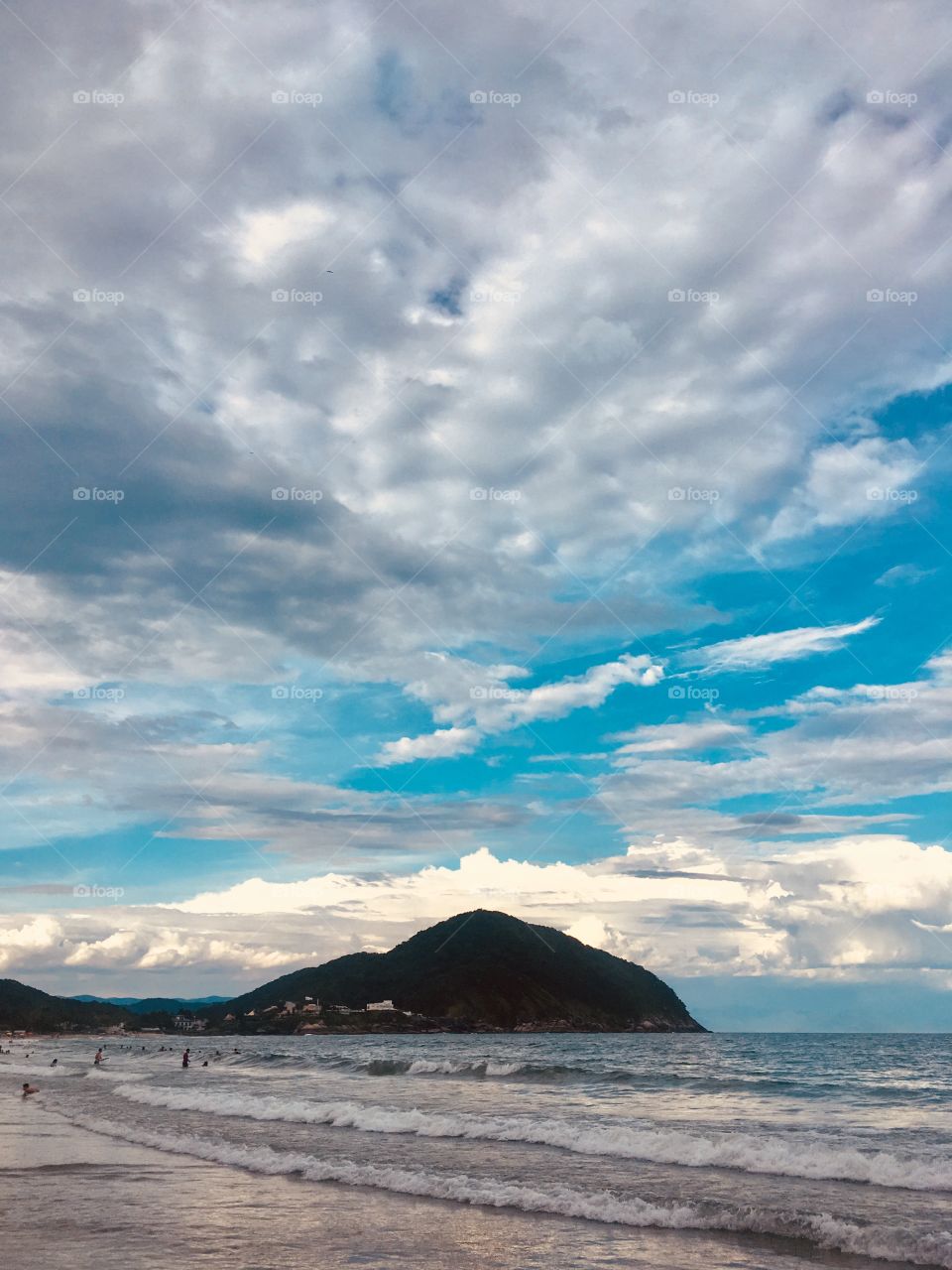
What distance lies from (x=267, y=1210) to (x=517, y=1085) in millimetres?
40534

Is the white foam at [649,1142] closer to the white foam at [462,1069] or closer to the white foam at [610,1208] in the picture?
the white foam at [610,1208]

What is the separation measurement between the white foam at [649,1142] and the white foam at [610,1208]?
20.3 ft

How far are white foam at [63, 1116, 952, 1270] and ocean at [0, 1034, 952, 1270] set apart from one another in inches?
2.0

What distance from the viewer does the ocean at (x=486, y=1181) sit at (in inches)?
579

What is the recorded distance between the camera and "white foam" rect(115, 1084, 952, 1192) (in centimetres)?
2222

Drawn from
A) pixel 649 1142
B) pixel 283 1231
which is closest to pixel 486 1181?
pixel 283 1231

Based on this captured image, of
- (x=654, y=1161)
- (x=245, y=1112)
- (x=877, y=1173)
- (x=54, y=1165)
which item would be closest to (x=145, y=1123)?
(x=245, y=1112)

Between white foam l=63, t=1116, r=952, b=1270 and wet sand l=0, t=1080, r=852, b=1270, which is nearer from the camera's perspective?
wet sand l=0, t=1080, r=852, b=1270

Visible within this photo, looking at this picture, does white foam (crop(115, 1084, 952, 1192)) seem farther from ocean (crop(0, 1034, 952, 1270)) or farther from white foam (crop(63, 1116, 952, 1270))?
white foam (crop(63, 1116, 952, 1270))

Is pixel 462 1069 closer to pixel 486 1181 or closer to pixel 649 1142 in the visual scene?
pixel 649 1142

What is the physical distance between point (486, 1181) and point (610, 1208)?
4.26 meters

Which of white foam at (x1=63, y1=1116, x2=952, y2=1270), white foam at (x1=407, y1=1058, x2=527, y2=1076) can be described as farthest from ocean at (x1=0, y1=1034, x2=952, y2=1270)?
white foam at (x1=407, y1=1058, x2=527, y2=1076)

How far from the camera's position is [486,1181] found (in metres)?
21.1

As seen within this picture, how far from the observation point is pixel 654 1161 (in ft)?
81.1
